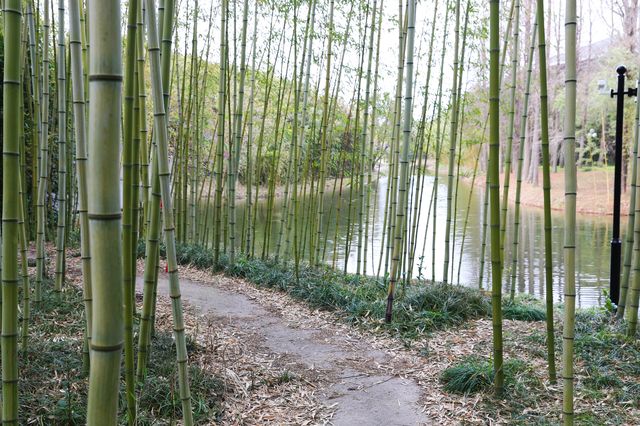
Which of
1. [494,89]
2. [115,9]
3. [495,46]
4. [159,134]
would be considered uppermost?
[495,46]

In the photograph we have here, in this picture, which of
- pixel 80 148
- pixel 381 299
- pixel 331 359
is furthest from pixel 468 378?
pixel 80 148

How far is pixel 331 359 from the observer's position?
3.01 metres

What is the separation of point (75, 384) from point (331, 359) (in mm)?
1390

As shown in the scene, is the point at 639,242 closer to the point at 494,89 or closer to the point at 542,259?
the point at 494,89

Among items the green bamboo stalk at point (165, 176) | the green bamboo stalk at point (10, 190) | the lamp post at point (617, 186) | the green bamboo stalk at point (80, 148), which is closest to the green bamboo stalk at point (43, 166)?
the green bamboo stalk at point (80, 148)

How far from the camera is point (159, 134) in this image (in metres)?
1.50

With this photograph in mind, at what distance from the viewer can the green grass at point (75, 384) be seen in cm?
195

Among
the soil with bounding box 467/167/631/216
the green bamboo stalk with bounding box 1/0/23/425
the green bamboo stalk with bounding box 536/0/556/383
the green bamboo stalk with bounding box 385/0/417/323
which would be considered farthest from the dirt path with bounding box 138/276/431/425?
the soil with bounding box 467/167/631/216

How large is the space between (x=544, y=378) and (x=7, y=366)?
2338mm

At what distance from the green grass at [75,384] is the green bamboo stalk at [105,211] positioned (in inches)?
39.5

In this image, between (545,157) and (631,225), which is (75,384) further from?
(631,225)

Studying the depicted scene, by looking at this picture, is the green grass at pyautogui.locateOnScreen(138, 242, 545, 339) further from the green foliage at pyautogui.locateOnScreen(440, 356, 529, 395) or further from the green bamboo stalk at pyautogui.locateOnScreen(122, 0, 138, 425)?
the green bamboo stalk at pyautogui.locateOnScreen(122, 0, 138, 425)

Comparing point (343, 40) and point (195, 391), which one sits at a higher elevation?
point (343, 40)

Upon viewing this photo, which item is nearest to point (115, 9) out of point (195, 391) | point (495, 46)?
point (495, 46)
